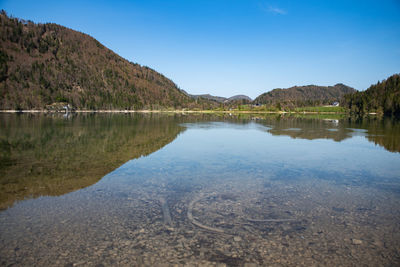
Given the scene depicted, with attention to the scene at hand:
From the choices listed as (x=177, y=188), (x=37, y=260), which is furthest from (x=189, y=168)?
(x=37, y=260)

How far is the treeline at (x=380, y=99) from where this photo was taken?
424 ft

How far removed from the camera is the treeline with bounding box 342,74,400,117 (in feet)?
424

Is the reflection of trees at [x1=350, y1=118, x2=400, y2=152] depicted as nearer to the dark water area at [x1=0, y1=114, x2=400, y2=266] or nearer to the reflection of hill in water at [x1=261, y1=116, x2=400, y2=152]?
the reflection of hill in water at [x1=261, y1=116, x2=400, y2=152]

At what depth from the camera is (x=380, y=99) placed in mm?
147000

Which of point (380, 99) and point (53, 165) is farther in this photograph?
point (380, 99)

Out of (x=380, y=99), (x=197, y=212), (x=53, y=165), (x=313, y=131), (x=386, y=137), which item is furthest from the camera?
(x=380, y=99)

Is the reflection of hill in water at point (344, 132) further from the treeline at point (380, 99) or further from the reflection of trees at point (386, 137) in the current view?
the treeline at point (380, 99)

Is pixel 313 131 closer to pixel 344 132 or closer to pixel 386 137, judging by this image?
pixel 344 132

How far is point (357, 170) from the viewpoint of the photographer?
14.5 meters

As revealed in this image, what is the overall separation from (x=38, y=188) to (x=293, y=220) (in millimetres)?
10533

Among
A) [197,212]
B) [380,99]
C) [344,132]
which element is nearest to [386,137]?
[344,132]

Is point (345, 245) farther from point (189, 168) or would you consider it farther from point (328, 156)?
point (328, 156)

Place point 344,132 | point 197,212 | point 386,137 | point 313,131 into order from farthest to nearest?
point 313,131
point 344,132
point 386,137
point 197,212

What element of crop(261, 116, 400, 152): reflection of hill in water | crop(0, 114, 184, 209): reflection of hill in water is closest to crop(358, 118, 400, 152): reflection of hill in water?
crop(261, 116, 400, 152): reflection of hill in water
